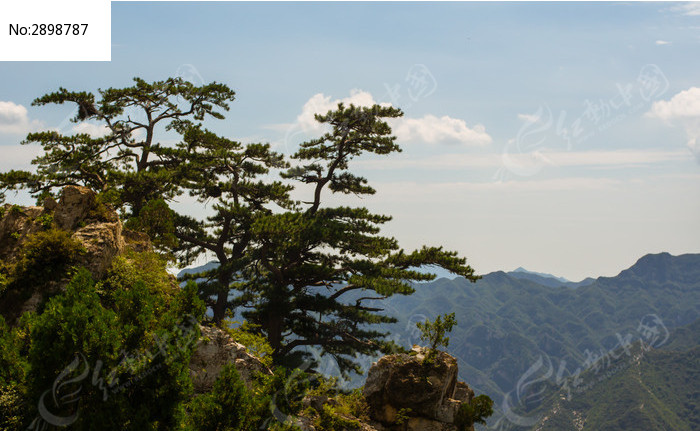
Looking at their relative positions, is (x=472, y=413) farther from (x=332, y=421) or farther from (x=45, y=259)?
(x=45, y=259)

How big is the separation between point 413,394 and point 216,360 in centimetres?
795

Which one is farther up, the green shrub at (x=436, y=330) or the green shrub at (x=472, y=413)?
the green shrub at (x=436, y=330)

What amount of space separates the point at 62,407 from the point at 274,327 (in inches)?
786

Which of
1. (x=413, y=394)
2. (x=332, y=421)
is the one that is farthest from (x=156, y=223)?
(x=413, y=394)

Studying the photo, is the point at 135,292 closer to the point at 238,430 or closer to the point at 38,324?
the point at 38,324

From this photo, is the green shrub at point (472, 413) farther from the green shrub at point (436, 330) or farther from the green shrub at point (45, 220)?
the green shrub at point (45, 220)

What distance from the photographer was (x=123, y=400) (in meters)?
13.1

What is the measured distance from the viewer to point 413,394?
2166 cm

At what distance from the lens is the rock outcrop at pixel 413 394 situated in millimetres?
21625

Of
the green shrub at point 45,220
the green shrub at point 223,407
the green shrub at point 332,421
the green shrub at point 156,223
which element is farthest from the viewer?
the green shrub at point 156,223

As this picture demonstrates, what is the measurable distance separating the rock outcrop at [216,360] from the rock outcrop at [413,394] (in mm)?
5510

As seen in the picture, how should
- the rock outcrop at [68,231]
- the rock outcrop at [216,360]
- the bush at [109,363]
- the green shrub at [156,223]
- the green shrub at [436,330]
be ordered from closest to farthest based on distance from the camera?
1. the bush at [109,363]
2. the rock outcrop at [216,360]
3. the rock outcrop at [68,231]
4. the green shrub at [436,330]
5. the green shrub at [156,223]

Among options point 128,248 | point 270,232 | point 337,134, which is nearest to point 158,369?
point 128,248

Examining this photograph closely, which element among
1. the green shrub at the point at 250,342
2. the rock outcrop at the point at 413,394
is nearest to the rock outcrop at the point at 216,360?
the green shrub at the point at 250,342
